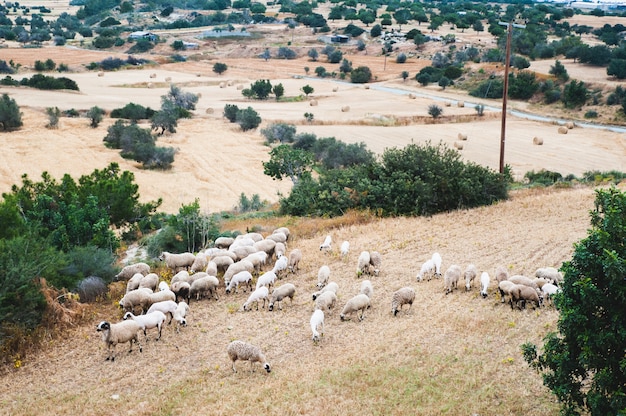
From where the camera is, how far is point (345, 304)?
1523 cm

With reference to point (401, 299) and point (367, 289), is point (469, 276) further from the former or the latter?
point (367, 289)

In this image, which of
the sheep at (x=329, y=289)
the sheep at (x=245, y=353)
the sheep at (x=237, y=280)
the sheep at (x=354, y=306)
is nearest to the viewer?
the sheep at (x=245, y=353)

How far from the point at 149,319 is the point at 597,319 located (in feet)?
30.0

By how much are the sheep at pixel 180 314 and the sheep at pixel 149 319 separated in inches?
19.9

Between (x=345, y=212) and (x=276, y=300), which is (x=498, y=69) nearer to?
(x=345, y=212)

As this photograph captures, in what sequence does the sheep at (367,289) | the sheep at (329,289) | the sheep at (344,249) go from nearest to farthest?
1. the sheep at (329,289)
2. the sheep at (367,289)
3. the sheep at (344,249)

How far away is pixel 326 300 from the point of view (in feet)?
48.6

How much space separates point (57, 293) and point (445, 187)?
16.0 m

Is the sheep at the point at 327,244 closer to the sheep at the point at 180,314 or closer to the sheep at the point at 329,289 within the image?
the sheep at the point at 329,289

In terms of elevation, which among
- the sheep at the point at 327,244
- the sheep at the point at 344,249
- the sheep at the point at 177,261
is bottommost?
the sheep at the point at 327,244

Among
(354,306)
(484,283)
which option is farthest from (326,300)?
(484,283)

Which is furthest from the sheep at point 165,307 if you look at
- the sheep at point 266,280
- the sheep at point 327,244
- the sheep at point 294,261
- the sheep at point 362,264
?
Answer: the sheep at point 327,244

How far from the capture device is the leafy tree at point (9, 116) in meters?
48.5

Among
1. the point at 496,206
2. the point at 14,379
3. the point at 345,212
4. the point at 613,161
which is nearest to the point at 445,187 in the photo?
the point at 496,206
